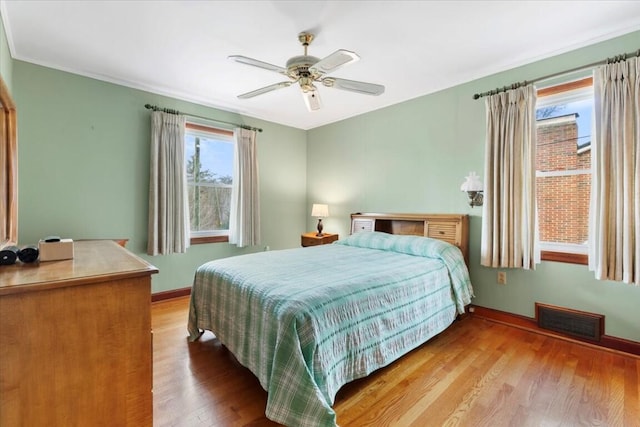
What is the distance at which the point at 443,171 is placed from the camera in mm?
3270

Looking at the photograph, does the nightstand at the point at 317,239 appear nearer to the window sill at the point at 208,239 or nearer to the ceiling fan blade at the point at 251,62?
the window sill at the point at 208,239

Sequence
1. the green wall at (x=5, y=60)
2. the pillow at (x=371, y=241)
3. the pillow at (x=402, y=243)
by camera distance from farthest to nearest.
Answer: the pillow at (x=371, y=241)
the pillow at (x=402, y=243)
the green wall at (x=5, y=60)

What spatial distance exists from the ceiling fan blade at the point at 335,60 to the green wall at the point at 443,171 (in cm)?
186

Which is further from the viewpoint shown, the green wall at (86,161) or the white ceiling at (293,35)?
the green wall at (86,161)

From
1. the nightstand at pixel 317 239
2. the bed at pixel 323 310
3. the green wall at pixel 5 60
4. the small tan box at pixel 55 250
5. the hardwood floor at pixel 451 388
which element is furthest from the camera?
the nightstand at pixel 317 239

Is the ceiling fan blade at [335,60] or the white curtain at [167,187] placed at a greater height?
the ceiling fan blade at [335,60]

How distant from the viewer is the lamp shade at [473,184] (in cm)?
291

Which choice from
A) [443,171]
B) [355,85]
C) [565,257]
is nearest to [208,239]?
[355,85]

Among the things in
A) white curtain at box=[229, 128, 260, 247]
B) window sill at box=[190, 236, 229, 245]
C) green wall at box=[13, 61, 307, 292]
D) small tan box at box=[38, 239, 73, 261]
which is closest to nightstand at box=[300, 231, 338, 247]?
white curtain at box=[229, 128, 260, 247]

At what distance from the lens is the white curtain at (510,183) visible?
8.41 feet

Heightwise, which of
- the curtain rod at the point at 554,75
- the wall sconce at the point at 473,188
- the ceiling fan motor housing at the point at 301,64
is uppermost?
the curtain rod at the point at 554,75

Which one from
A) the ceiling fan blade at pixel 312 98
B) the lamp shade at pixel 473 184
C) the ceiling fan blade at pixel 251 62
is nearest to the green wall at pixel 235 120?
the lamp shade at pixel 473 184

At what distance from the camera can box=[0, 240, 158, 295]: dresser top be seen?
0.90 metres

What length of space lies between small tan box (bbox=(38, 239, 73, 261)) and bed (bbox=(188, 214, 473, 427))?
36.8 inches
